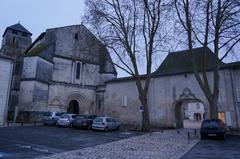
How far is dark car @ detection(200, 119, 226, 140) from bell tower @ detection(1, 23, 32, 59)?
3479cm

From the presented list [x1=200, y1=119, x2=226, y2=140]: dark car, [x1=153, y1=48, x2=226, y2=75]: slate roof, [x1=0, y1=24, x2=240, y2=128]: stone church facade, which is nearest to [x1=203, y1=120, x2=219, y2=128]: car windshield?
[x1=200, y1=119, x2=226, y2=140]: dark car

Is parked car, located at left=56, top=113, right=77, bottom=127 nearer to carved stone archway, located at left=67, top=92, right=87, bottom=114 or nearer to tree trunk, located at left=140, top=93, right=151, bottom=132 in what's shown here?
tree trunk, located at left=140, top=93, right=151, bottom=132

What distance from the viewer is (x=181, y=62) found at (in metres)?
26.7

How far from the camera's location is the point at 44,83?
87.4 ft

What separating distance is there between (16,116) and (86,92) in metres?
9.21

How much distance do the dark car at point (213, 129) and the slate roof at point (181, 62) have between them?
8.83m

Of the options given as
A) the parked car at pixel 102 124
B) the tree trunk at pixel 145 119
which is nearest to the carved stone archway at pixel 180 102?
the tree trunk at pixel 145 119

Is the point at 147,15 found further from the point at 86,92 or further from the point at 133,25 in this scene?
the point at 86,92

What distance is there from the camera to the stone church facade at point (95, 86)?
72.6 ft

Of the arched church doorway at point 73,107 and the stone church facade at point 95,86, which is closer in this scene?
the stone church facade at point 95,86

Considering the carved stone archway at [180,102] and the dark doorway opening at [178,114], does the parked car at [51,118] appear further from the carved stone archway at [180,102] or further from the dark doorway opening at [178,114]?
the dark doorway opening at [178,114]

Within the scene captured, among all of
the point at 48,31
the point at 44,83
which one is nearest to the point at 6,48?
the point at 48,31

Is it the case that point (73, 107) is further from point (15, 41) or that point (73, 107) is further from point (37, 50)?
point (15, 41)

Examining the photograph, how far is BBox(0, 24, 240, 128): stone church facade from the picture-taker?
22125 millimetres
